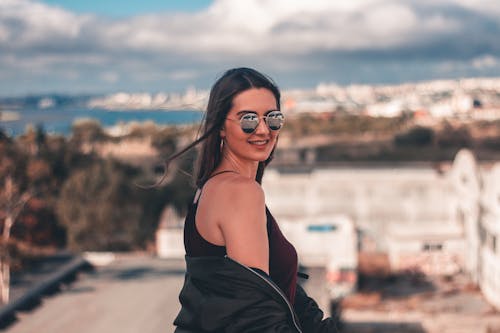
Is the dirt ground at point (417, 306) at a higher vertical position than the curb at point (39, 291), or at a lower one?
lower

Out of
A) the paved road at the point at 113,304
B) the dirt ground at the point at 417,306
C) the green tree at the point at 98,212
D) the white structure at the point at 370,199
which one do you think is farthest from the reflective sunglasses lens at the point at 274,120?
the white structure at the point at 370,199

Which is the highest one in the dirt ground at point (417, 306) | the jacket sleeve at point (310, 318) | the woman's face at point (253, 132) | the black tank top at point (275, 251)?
the woman's face at point (253, 132)

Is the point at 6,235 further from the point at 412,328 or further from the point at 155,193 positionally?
the point at 155,193

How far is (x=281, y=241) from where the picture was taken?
1.93 metres

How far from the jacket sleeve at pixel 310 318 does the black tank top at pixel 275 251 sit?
0.44 feet

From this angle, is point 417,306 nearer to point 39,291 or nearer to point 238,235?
point 39,291

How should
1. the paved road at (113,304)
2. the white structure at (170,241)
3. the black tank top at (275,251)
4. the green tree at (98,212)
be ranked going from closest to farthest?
the black tank top at (275,251), the paved road at (113,304), the white structure at (170,241), the green tree at (98,212)

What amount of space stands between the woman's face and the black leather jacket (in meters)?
0.37

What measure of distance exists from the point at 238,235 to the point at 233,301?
0.59 ft

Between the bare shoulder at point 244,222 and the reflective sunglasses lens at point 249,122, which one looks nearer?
the bare shoulder at point 244,222

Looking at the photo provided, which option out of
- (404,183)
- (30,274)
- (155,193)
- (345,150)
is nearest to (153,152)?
(345,150)

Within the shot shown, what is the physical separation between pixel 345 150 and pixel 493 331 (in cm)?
4059

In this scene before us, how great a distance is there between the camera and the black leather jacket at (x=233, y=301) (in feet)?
5.81

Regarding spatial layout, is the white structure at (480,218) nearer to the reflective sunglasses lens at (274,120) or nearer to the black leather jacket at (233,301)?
the reflective sunglasses lens at (274,120)
